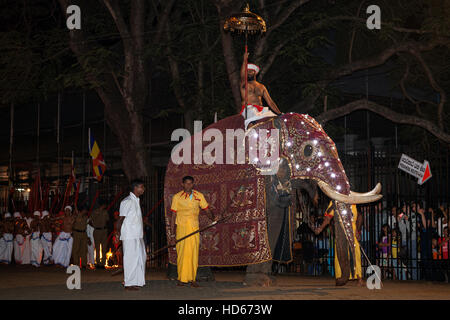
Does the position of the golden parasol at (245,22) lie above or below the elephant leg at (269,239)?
above

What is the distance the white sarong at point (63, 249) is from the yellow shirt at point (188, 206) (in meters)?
7.86

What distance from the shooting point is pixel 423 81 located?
21062 mm

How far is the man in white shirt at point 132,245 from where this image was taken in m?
11.1

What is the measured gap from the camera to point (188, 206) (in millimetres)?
11891

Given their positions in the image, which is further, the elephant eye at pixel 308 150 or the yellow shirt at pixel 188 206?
the yellow shirt at pixel 188 206

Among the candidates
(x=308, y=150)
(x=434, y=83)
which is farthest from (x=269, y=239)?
(x=434, y=83)

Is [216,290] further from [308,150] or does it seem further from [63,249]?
[63,249]

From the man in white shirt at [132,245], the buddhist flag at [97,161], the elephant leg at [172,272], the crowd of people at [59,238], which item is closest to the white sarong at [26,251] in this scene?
the crowd of people at [59,238]

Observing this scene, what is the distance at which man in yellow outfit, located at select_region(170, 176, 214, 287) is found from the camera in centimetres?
1175

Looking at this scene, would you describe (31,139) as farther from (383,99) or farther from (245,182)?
(245,182)

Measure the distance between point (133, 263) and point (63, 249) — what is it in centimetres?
846

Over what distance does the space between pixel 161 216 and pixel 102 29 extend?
6.23 meters

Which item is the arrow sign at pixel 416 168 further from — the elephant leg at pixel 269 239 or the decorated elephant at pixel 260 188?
the elephant leg at pixel 269 239

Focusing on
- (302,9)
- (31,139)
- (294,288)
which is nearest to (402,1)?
(302,9)
